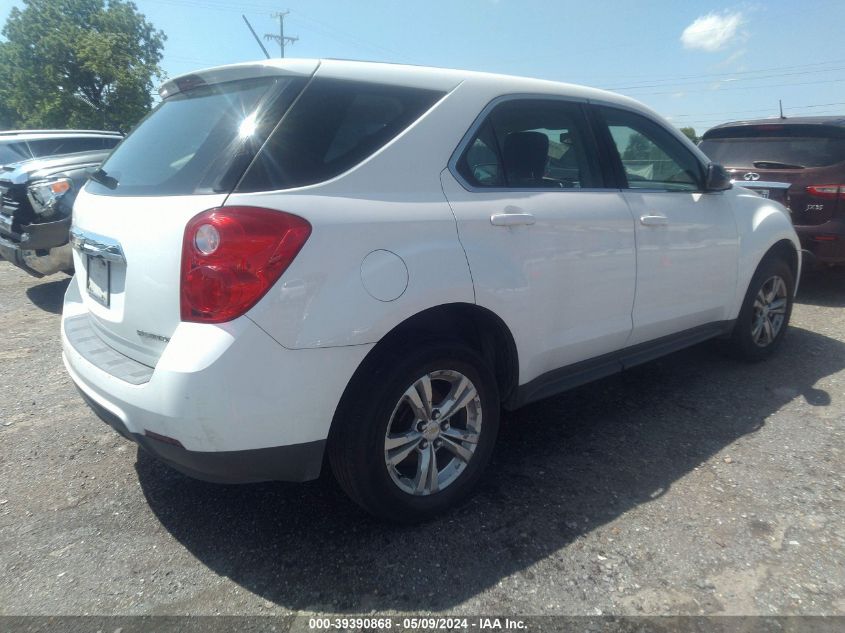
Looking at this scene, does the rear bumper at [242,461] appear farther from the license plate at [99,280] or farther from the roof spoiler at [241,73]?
the roof spoiler at [241,73]

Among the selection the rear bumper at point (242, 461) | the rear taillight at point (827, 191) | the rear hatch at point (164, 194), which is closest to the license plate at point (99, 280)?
the rear hatch at point (164, 194)

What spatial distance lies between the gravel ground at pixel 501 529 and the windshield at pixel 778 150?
3.34 meters

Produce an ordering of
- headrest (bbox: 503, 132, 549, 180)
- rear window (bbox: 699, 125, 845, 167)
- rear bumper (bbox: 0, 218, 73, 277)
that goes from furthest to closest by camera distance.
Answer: rear window (bbox: 699, 125, 845, 167) → rear bumper (bbox: 0, 218, 73, 277) → headrest (bbox: 503, 132, 549, 180)

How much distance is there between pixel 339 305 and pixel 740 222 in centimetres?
306

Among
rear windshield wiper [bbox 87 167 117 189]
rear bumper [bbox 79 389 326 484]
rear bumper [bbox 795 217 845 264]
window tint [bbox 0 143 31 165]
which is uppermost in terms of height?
window tint [bbox 0 143 31 165]

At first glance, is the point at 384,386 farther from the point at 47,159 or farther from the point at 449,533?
the point at 47,159

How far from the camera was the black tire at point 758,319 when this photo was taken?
13.7 feet

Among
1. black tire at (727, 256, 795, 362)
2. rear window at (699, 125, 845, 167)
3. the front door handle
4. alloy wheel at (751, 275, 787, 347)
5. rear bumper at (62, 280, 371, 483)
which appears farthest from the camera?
rear window at (699, 125, 845, 167)

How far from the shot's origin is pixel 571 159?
10.3 ft

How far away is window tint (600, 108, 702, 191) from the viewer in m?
3.33

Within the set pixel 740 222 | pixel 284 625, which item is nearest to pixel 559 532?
pixel 284 625

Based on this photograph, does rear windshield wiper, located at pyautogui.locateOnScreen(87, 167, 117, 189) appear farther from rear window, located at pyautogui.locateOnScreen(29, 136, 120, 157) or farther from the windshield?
rear window, located at pyautogui.locateOnScreen(29, 136, 120, 157)

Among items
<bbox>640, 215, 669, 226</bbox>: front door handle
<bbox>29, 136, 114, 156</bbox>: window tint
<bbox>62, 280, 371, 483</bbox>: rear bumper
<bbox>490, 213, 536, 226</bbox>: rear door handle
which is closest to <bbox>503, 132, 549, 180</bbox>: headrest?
<bbox>490, 213, 536, 226</bbox>: rear door handle

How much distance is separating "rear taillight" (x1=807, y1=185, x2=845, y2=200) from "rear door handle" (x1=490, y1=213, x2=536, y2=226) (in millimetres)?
4664
